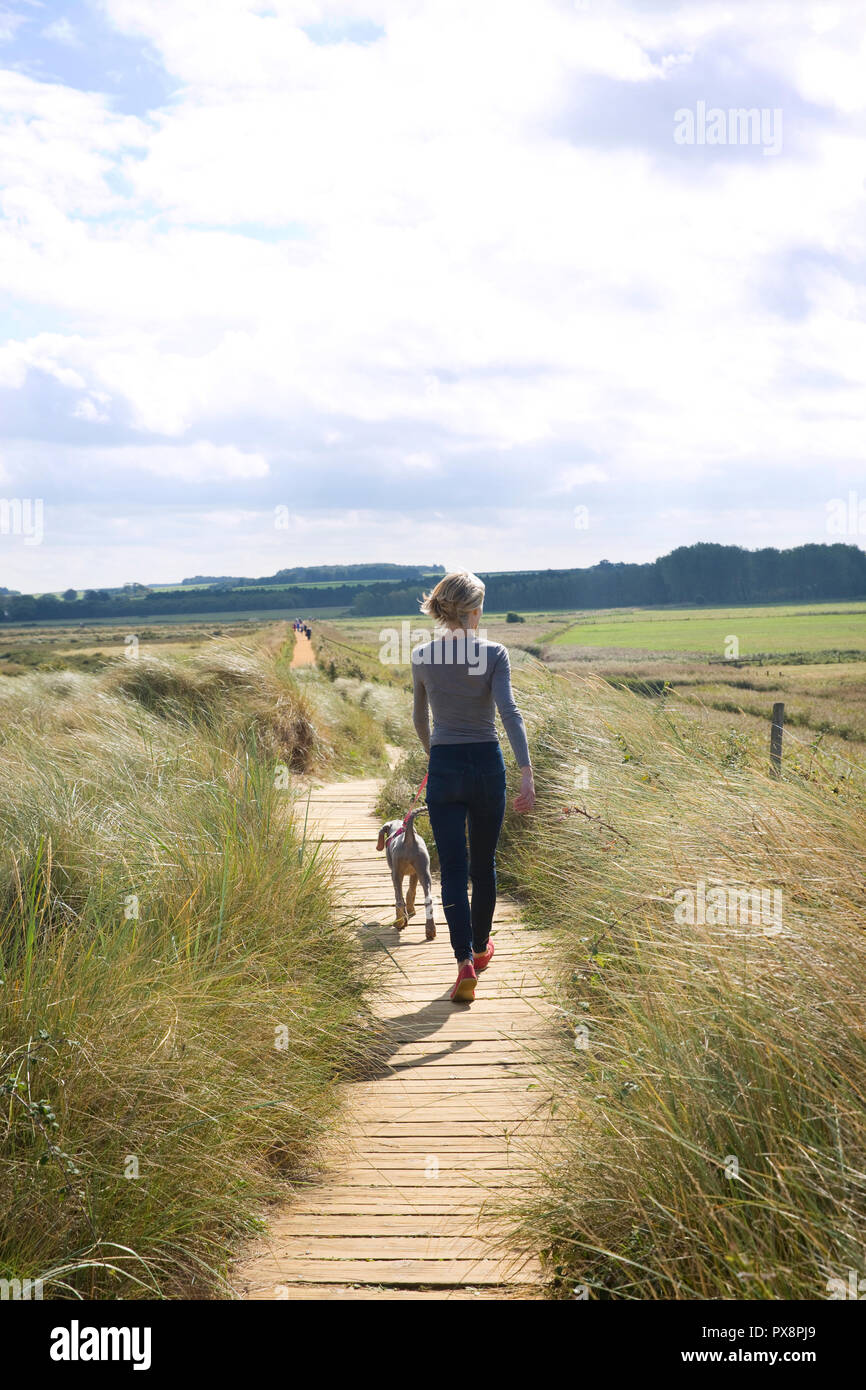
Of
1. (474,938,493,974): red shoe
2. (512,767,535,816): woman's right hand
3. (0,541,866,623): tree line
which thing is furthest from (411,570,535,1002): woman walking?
(0,541,866,623): tree line

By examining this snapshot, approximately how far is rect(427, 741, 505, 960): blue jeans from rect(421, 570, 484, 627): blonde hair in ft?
2.29

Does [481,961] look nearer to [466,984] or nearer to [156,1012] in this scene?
[466,984]

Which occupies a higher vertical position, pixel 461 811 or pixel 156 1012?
pixel 461 811

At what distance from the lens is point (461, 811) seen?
5000 millimetres

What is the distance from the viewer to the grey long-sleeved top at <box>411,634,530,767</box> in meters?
4.76

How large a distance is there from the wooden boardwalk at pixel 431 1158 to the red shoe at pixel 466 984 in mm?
56

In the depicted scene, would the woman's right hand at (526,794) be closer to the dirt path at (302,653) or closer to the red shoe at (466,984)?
the red shoe at (466,984)

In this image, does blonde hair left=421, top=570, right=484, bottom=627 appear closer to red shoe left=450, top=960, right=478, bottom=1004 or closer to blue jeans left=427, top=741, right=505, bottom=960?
blue jeans left=427, top=741, right=505, bottom=960

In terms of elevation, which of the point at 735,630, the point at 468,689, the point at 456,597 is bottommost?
the point at 468,689

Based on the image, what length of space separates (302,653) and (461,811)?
22.9 metres

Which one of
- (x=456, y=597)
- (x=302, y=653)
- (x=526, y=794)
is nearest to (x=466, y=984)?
(x=526, y=794)

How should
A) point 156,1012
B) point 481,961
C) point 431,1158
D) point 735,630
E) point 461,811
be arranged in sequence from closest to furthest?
point 156,1012, point 431,1158, point 461,811, point 481,961, point 735,630

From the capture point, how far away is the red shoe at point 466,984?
5078 millimetres

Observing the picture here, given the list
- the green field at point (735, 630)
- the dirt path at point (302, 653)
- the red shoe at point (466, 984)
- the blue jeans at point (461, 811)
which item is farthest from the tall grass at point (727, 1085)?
the green field at point (735, 630)
